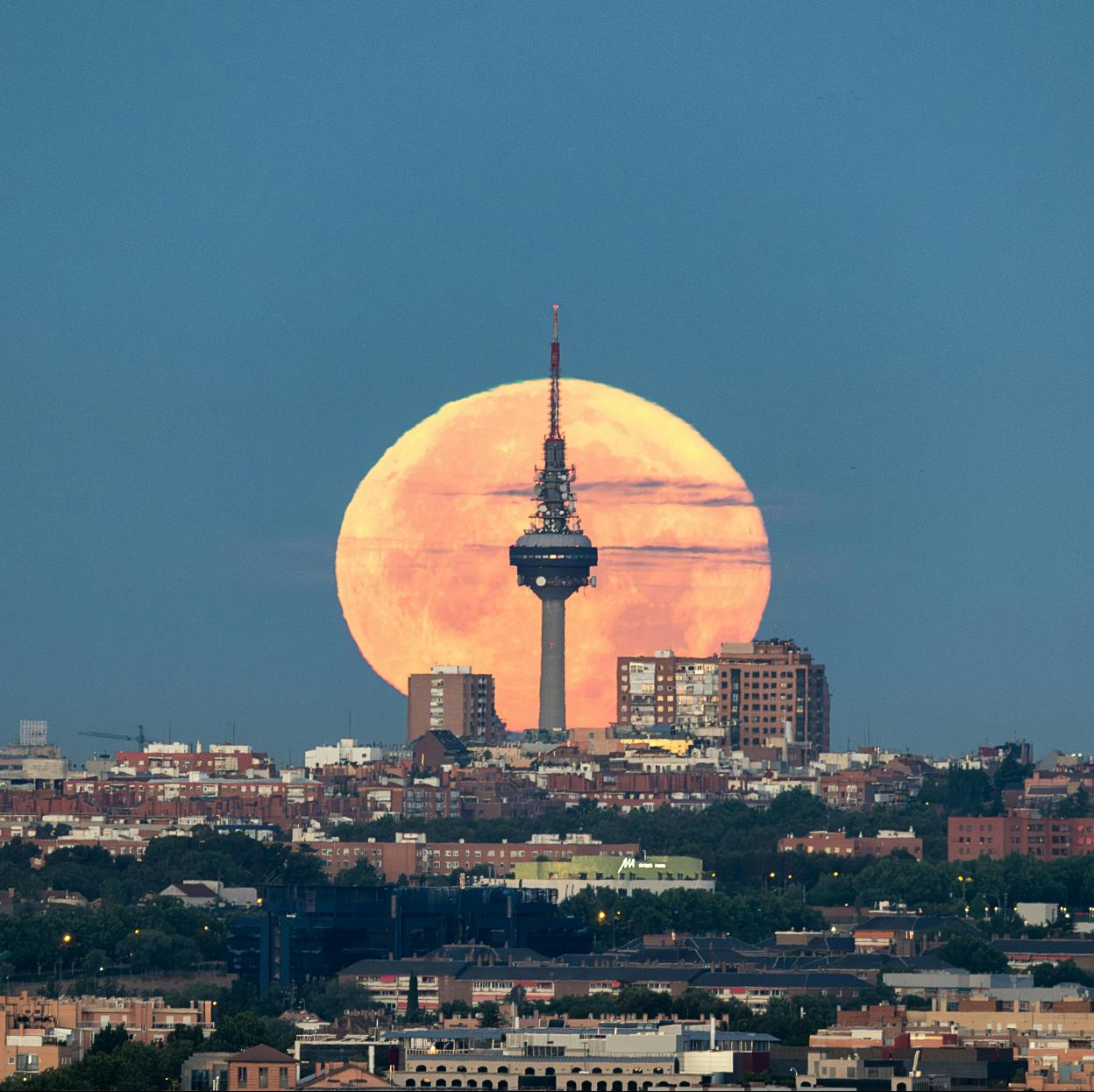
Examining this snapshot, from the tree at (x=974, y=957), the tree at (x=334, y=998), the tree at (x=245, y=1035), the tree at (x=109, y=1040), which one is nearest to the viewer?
the tree at (x=109, y=1040)

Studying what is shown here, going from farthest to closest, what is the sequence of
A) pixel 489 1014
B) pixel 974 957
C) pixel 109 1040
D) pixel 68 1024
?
pixel 974 957 < pixel 489 1014 < pixel 68 1024 < pixel 109 1040

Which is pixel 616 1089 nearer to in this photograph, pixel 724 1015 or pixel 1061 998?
pixel 724 1015

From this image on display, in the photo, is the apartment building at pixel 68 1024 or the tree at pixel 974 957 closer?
the apartment building at pixel 68 1024

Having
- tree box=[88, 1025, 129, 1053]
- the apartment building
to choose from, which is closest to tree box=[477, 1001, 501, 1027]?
the apartment building

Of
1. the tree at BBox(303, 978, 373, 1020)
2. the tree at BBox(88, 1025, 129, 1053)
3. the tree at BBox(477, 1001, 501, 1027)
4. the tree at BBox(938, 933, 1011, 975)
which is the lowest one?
the tree at BBox(88, 1025, 129, 1053)

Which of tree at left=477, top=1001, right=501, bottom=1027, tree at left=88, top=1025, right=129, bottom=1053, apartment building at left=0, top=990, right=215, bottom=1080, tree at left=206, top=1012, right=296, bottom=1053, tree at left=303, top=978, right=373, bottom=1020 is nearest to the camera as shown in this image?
apartment building at left=0, top=990, right=215, bottom=1080

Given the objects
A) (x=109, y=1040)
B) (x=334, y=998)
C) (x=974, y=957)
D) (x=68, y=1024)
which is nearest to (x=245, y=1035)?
(x=109, y=1040)

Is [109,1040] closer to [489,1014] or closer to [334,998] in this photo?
[489,1014]

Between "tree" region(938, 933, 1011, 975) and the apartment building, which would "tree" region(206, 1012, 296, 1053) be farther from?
"tree" region(938, 933, 1011, 975)

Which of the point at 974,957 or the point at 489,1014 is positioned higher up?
the point at 974,957

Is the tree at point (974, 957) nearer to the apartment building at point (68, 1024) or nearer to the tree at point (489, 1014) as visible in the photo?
the tree at point (489, 1014)

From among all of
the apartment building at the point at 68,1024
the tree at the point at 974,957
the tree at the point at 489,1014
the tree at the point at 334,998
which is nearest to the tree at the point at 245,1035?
the apartment building at the point at 68,1024
